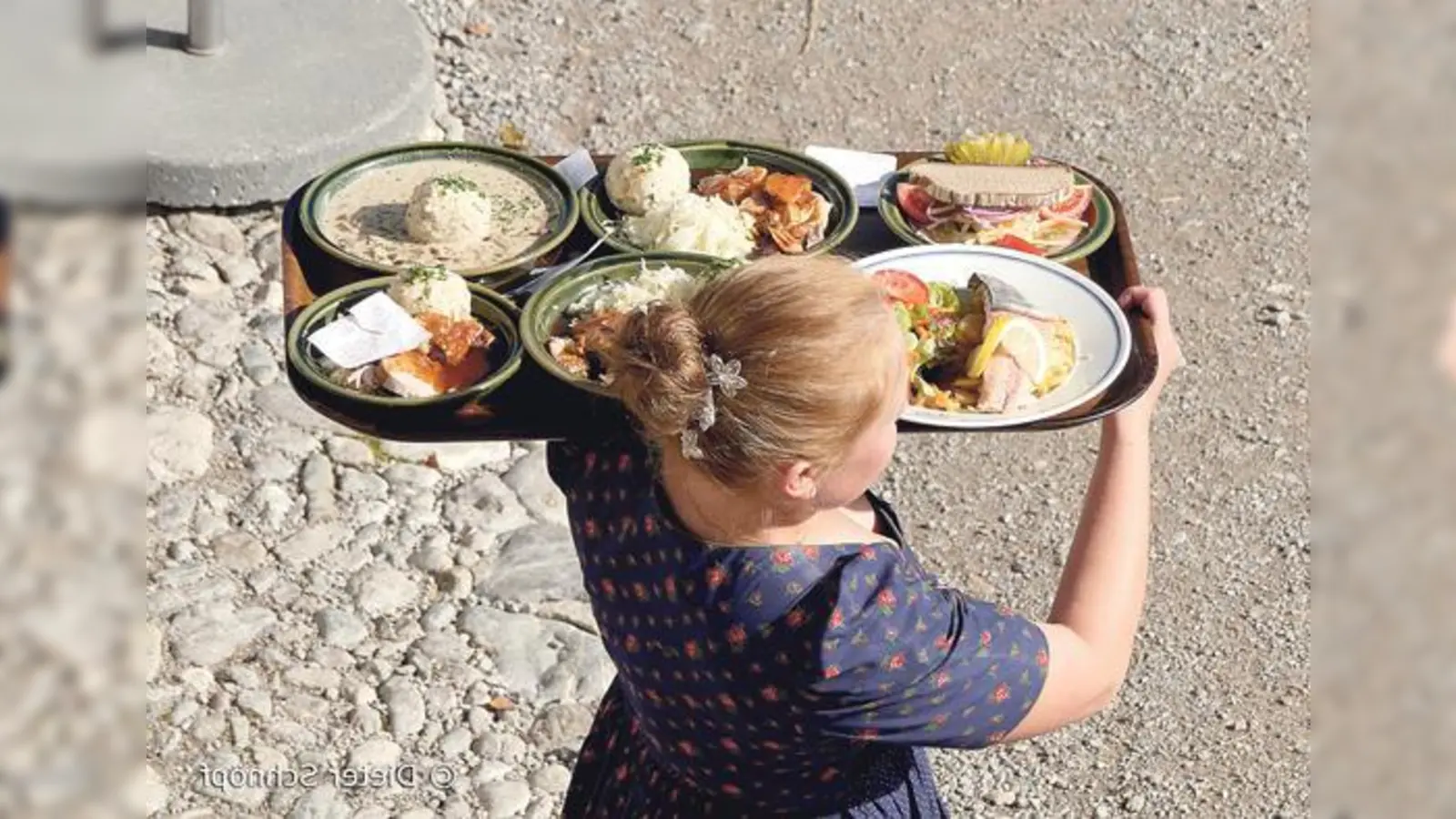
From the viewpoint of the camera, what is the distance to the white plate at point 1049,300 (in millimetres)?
3014

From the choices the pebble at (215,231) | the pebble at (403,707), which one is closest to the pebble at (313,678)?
the pebble at (403,707)


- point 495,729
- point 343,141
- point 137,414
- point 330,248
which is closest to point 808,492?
point 330,248

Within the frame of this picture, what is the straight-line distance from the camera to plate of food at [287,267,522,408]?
3.01 metres

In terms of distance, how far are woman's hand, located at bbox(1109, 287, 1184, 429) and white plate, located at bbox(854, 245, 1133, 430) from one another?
1.5 inches

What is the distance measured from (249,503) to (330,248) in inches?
75.9

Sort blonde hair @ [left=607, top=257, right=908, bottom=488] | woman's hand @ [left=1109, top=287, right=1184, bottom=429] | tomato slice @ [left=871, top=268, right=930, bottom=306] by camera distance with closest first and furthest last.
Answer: blonde hair @ [left=607, top=257, right=908, bottom=488] < woman's hand @ [left=1109, top=287, right=1184, bottom=429] < tomato slice @ [left=871, top=268, right=930, bottom=306]

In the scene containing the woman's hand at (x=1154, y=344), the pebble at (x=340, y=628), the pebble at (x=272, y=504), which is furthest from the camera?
the pebble at (x=272, y=504)

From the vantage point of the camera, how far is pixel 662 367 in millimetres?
2453

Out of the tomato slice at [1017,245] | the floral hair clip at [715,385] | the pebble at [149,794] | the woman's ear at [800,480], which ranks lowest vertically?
the pebble at [149,794]

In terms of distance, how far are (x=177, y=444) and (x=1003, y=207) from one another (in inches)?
104

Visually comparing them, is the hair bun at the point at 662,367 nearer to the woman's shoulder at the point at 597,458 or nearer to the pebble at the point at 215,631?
the woman's shoulder at the point at 597,458

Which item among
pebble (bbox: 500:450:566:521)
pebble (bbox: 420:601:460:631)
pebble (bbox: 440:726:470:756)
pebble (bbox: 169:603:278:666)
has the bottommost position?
pebble (bbox: 169:603:278:666)

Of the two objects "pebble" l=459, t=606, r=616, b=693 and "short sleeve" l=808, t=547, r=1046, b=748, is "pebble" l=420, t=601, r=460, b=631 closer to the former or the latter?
"pebble" l=459, t=606, r=616, b=693

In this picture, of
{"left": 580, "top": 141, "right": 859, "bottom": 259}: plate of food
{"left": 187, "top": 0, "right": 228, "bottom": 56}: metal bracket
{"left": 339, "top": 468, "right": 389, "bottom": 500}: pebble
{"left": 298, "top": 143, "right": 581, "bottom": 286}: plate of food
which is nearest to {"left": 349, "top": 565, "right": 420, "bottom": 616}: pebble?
{"left": 339, "top": 468, "right": 389, "bottom": 500}: pebble
